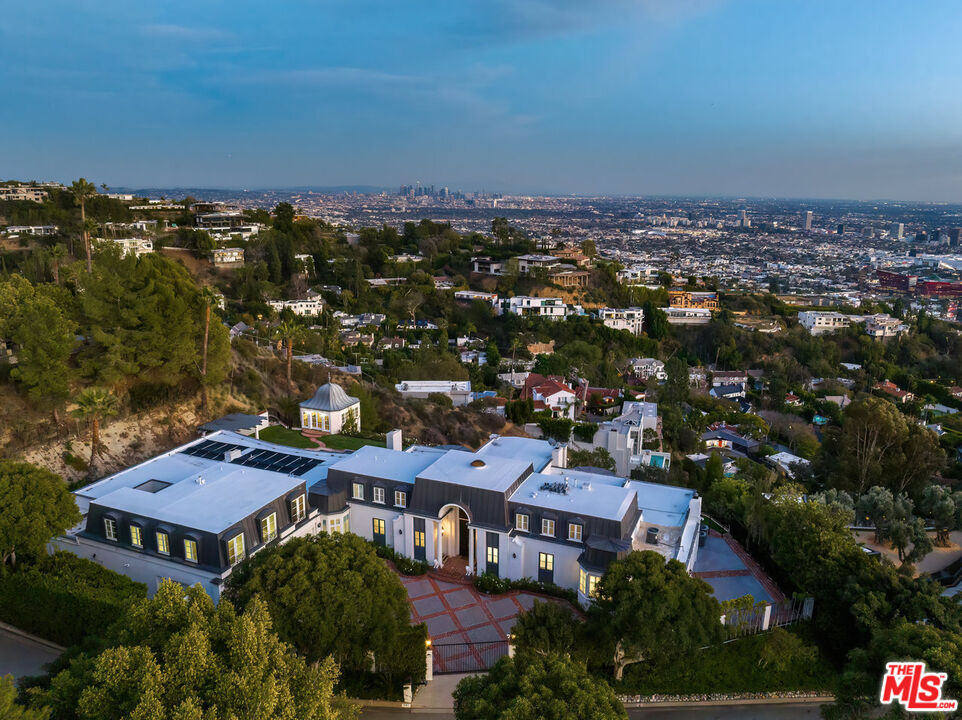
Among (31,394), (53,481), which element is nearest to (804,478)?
(53,481)

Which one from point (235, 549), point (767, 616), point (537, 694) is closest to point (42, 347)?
point (235, 549)

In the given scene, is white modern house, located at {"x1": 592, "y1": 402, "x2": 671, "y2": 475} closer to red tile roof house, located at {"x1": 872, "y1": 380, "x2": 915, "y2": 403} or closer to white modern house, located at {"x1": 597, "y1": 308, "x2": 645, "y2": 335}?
red tile roof house, located at {"x1": 872, "y1": 380, "x2": 915, "y2": 403}

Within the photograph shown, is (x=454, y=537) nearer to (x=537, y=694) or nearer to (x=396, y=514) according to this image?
(x=396, y=514)

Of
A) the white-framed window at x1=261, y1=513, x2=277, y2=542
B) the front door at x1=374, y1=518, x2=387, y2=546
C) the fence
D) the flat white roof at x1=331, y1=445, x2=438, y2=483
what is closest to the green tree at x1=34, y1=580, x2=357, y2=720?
the white-framed window at x1=261, y1=513, x2=277, y2=542

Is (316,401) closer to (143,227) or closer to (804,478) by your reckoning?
(804,478)

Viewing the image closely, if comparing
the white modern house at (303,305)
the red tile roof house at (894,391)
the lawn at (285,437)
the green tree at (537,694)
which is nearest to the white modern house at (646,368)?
the red tile roof house at (894,391)
